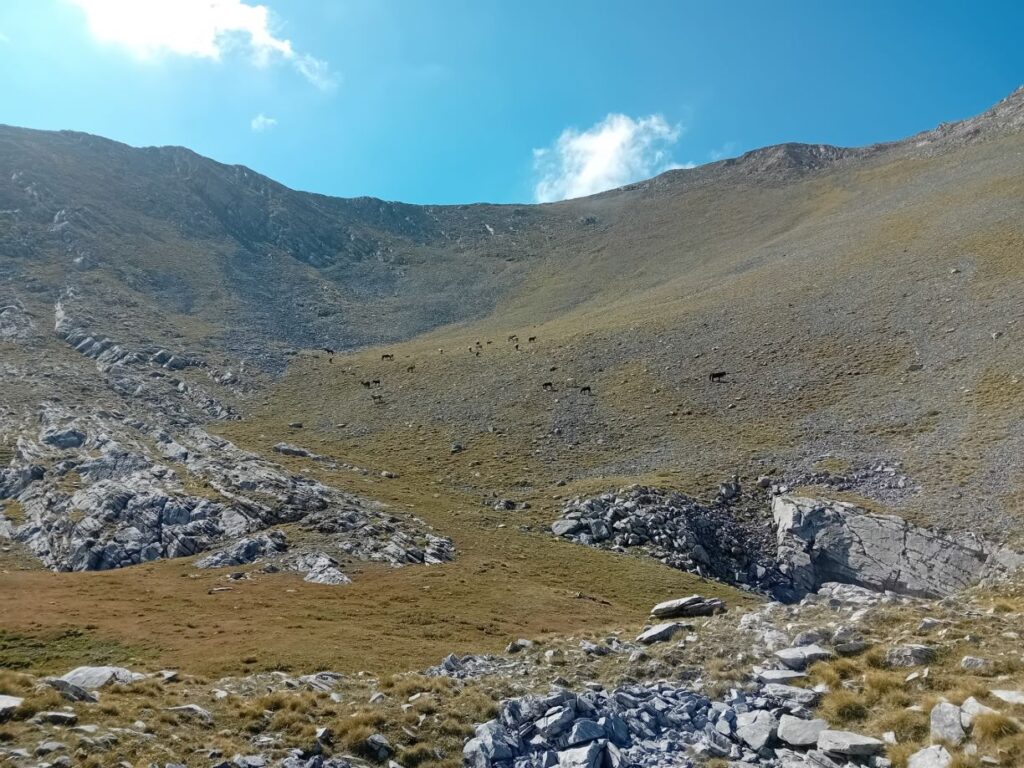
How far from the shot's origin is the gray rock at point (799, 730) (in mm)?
12094

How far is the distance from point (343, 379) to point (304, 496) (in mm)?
38283

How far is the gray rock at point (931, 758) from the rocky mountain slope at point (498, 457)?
24 cm

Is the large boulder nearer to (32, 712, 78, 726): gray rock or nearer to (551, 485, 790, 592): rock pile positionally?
(551, 485, 790, 592): rock pile

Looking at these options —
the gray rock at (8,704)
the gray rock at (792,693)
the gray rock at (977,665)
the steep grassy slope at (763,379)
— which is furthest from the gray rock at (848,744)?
the steep grassy slope at (763,379)

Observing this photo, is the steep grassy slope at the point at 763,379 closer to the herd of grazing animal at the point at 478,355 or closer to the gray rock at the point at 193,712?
the herd of grazing animal at the point at 478,355

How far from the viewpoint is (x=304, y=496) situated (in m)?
47.0

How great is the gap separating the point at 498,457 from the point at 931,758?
4959 centimetres

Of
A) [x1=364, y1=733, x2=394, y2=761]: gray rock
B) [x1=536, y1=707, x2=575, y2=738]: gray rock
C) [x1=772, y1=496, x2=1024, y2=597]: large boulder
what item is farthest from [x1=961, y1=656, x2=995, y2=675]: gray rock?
[x1=772, y1=496, x2=1024, y2=597]: large boulder

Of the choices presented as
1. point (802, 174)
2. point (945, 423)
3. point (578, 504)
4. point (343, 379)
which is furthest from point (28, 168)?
point (802, 174)

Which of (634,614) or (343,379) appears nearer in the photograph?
(634,614)

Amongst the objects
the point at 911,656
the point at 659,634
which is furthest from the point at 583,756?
the point at 911,656

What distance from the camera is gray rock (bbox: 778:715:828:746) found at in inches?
476

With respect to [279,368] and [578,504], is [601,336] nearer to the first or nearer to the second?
[578,504]

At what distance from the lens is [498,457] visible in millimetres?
59500
